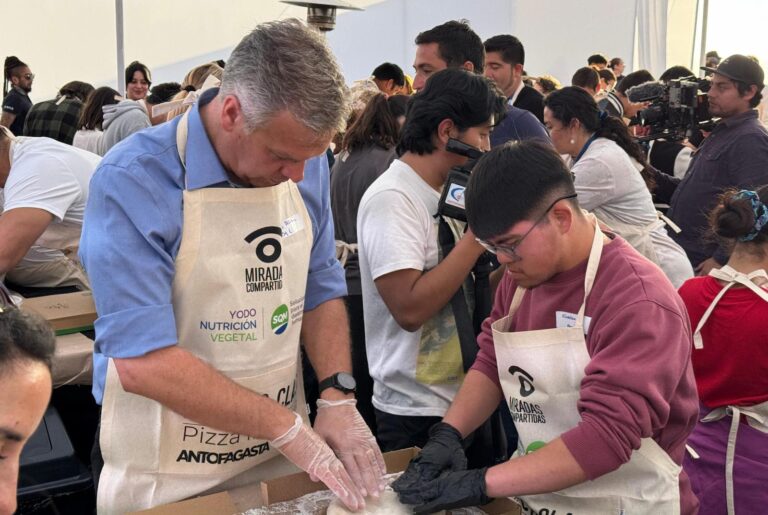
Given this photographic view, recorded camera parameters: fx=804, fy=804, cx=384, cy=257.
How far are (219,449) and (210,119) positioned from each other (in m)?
0.67

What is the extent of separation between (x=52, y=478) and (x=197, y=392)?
1.07m

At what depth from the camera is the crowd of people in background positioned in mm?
1534

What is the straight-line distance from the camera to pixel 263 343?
1.63 metres

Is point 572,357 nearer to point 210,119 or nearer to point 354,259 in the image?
point 210,119

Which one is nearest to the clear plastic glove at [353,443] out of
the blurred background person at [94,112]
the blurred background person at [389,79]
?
the blurred background person at [389,79]

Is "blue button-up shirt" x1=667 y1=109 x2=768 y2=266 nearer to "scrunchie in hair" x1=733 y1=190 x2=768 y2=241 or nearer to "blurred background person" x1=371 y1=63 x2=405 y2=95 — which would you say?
"scrunchie in hair" x1=733 y1=190 x2=768 y2=241

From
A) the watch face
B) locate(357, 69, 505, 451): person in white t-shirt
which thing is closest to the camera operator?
locate(357, 69, 505, 451): person in white t-shirt

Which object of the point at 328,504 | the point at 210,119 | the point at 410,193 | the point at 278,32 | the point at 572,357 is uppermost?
the point at 278,32

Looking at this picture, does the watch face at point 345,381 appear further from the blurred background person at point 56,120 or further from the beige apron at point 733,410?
the blurred background person at point 56,120

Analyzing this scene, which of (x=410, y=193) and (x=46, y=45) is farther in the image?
(x=46, y=45)

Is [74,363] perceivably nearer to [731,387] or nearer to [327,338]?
[327,338]

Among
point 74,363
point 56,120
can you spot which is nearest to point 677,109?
point 74,363

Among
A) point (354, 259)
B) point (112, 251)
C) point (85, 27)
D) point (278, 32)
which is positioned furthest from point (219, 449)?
point (85, 27)

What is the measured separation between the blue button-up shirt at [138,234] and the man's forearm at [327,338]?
48 cm
